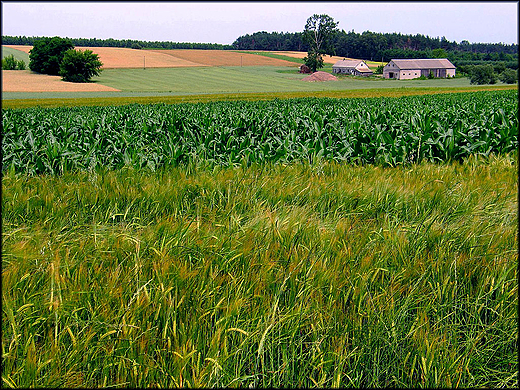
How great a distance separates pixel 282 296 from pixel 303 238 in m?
0.67

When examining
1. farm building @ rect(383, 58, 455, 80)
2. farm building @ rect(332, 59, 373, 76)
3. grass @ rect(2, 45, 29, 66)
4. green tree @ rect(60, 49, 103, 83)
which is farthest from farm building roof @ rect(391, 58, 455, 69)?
grass @ rect(2, 45, 29, 66)

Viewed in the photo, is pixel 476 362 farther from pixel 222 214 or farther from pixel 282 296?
pixel 222 214

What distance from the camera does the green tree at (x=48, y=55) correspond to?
74750 millimetres

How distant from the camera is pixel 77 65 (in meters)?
69.6

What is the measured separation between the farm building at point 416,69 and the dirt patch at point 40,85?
7274 centimetres

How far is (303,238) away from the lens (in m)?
2.91

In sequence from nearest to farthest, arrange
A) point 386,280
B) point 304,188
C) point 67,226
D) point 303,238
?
point 386,280, point 303,238, point 67,226, point 304,188

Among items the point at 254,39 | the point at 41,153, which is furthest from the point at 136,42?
the point at 41,153

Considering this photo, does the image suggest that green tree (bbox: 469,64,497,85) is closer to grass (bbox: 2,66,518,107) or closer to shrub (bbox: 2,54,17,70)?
grass (bbox: 2,66,518,107)

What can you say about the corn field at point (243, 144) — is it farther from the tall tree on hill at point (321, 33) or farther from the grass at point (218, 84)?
the tall tree on hill at point (321, 33)

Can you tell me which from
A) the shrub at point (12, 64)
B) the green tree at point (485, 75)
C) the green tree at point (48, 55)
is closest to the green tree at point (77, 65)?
the green tree at point (48, 55)

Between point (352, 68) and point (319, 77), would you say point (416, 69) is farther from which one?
point (319, 77)

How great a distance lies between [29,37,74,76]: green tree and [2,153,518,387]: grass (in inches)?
3251

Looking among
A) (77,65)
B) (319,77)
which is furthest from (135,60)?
(319,77)
